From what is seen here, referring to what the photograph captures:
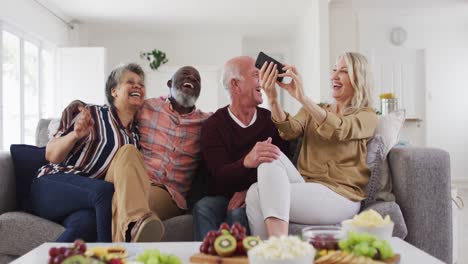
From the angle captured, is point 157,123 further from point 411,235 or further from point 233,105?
point 411,235

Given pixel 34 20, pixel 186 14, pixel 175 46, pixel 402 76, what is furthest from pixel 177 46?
pixel 402 76

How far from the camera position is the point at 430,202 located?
2.26 meters

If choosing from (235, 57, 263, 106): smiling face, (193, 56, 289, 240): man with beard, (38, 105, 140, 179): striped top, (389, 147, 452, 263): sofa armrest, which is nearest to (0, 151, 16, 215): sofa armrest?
(38, 105, 140, 179): striped top

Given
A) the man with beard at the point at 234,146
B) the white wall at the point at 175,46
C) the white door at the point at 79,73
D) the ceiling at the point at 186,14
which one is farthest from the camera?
the white wall at the point at 175,46

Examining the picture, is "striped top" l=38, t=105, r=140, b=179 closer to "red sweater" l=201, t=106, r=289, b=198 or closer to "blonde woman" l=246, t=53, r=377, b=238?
"red sweater" l=201, t=106, r=289, b=198

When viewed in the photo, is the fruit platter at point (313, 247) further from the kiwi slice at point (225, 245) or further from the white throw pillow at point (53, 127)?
the white throw pillow at point (53, 127)

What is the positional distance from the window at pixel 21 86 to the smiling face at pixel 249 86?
4702 mm

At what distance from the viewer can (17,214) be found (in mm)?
2344

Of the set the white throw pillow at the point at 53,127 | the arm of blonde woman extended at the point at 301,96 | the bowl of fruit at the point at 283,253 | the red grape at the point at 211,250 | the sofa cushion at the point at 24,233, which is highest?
the arm of blonde woman extended at the point at 301,96

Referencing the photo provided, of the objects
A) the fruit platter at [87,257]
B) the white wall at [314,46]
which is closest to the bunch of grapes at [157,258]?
the fruit platter at [87,257]

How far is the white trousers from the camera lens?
6.48ft

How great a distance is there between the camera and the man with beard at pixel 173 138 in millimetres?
2514

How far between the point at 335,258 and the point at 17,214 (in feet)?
5.43

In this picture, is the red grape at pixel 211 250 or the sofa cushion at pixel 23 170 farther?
the sofa cushion at pixel 23 170
